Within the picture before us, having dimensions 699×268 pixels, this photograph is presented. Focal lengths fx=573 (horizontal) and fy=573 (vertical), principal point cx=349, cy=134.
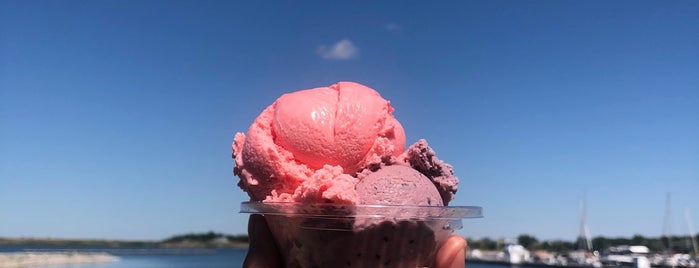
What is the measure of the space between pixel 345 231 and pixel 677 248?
191 ft

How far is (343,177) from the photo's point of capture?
6.52 ft

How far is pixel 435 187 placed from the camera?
2.19 meters

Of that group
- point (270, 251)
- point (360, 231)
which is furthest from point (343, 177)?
point (270, 251)

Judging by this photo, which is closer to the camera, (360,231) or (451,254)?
(360,231)

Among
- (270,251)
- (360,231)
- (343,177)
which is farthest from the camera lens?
(270,251)

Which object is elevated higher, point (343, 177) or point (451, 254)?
point (343, 177)

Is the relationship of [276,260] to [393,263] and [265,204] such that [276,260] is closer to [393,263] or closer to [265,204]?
[265,204]

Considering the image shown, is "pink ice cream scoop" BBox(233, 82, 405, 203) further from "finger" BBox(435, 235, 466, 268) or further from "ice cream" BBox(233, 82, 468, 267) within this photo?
"finger" BBox(435, 235, 466, 268)

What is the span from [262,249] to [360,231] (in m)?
0.45

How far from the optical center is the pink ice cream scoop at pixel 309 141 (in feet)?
7.15

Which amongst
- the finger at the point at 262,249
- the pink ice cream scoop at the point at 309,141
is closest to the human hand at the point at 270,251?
the finger at the point at 262,249

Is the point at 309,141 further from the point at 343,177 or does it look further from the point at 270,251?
the point at 270,251

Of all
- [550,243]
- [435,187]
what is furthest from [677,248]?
[435,187]

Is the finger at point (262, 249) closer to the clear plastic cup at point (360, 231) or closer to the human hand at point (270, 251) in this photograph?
the human hand at point (270, 251)
